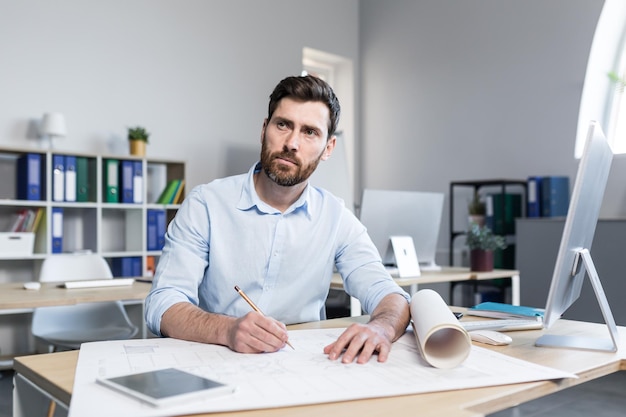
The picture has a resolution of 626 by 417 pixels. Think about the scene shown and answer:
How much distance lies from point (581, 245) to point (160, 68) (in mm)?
4233

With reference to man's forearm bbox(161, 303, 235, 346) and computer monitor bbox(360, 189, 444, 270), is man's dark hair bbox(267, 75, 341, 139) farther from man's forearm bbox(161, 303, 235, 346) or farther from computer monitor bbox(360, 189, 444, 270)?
computer monitor bbox(360, 189, 444, 270)

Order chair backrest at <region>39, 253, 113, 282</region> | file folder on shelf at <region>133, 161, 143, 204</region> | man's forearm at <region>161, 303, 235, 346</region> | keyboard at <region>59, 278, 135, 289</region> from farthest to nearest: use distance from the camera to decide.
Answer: file folder on shelf at <region>133, 161, 143, 204</region> < chair backrest at <region>39, 253, 113, 282</region> < keyboard at <region>59, 278, 135, 289</region> < man's forearm at <region>161, 303, 235, 346</region>

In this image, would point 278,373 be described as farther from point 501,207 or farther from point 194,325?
point 501,207

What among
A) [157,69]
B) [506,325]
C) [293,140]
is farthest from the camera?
[157,69]

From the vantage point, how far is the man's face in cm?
160

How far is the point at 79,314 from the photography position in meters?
3.18

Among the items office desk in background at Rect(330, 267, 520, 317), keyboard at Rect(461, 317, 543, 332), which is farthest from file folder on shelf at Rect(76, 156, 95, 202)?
keyboard at Rect(461, 317, 543, 332)

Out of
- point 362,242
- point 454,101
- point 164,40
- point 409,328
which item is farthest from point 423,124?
point 409,328

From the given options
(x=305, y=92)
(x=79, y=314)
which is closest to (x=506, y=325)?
(x=305, y=92)

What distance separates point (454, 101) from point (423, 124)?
0.38 metres

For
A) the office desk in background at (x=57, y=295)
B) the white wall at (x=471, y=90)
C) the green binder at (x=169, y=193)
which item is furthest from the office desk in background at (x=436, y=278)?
the green binder at (x=169, y=193)

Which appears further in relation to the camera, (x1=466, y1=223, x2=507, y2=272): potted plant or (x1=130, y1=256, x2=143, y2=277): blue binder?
(x1=130, y1=256, x2=143, y2=277): blue binder

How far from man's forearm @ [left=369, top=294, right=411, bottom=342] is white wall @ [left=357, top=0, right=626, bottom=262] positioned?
357cm

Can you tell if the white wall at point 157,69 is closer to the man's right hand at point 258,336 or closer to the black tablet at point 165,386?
the man's right hand at point 258,336
